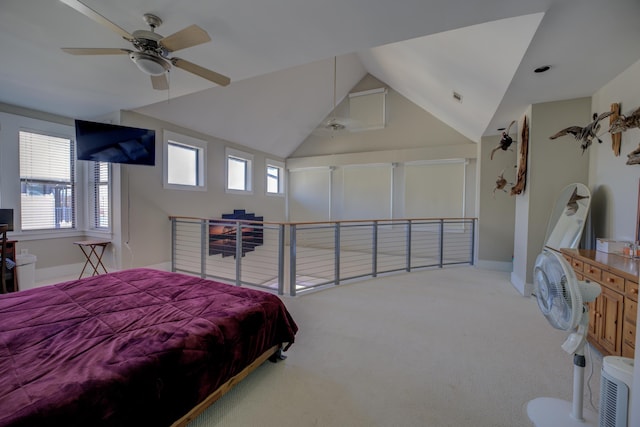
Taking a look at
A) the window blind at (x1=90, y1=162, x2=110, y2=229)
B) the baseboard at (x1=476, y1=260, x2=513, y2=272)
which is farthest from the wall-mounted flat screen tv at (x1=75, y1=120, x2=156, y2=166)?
the baseboard at (x1=476, y1=260, x2=513, y2=272)

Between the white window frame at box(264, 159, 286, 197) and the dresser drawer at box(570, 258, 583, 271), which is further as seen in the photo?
the white window frame at box(264, 159, 286, 197)

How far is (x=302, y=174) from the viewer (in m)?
7.88

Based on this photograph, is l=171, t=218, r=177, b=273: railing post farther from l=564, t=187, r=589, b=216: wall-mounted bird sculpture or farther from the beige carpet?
l=564, t=187, r=589, b=216: wall-mounted bird sculpture

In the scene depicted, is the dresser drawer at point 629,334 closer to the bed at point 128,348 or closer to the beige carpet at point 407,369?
the beige carpet at point 407,369

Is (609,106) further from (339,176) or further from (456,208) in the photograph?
(339,176)

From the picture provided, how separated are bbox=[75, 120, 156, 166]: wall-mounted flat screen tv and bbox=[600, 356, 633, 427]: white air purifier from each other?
5.09m

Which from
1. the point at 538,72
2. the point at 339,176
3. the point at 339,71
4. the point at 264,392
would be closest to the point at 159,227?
the point at 264,392

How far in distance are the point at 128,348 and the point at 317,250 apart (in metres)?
6.32

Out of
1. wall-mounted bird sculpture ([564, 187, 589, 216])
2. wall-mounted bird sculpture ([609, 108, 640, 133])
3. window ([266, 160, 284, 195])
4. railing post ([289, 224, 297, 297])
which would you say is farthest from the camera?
window ([266, 160, 284, 195])

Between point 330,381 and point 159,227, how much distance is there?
407 cm

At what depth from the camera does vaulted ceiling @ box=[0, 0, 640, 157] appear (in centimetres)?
194

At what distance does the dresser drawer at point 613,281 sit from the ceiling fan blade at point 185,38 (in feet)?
11.2

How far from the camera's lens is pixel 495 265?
197 inches

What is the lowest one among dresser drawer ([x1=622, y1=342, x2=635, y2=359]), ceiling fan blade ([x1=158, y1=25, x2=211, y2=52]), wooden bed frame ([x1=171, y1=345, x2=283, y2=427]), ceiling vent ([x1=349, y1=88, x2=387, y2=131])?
wooden bed frame ([x1=171, y1=345, x2=283, y2=427])
